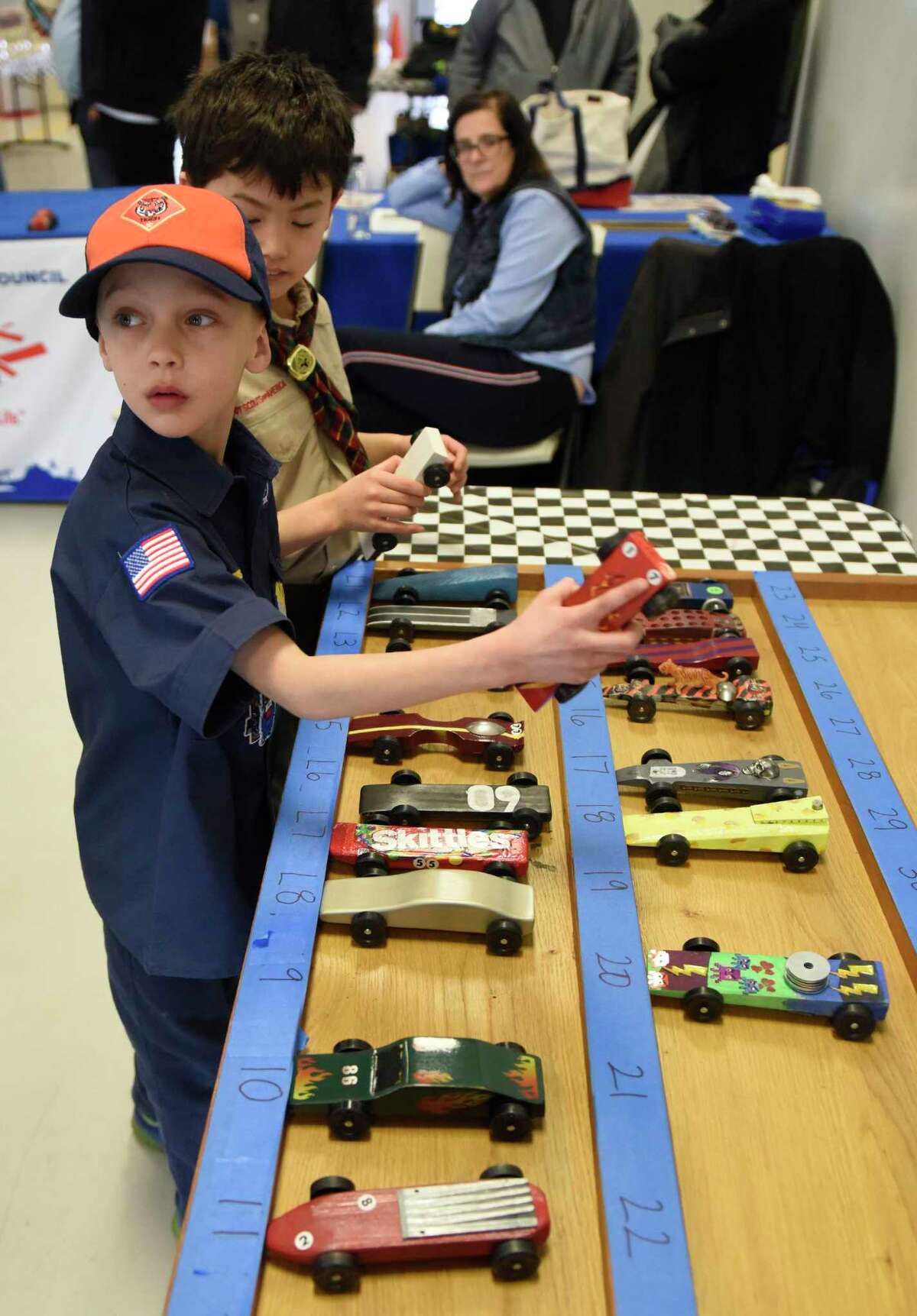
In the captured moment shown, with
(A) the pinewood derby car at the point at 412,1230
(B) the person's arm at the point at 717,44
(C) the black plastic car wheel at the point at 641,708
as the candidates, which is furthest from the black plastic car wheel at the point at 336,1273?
(B) the person's arm at the point at 717,44

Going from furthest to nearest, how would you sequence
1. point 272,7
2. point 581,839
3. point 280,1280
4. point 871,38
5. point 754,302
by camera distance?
point 272,7
point 871,38
point 754,302
point 581,839
point 280,1280

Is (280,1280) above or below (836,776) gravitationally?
below

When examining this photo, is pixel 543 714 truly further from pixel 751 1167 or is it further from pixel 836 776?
pixel 751 1167

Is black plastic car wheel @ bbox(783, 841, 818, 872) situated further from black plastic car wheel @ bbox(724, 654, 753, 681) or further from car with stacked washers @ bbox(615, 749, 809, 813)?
black plastic car wheel @ bbox(724, 654, 753, 681)

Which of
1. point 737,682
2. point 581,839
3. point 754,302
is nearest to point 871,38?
point 754,302

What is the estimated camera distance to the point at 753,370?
3.01 m

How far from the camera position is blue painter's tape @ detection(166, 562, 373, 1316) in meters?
0.79

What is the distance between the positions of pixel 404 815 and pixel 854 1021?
1.58 ft

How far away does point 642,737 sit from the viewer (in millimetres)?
1365

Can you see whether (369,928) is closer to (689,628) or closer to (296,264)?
(689,628)

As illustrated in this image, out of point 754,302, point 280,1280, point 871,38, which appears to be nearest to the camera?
point 280,1280

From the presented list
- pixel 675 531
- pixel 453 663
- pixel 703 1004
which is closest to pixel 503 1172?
pixel 703 1004

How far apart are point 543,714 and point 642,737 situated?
0.42 feet

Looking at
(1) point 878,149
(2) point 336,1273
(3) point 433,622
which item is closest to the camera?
(2) point 336,1273
